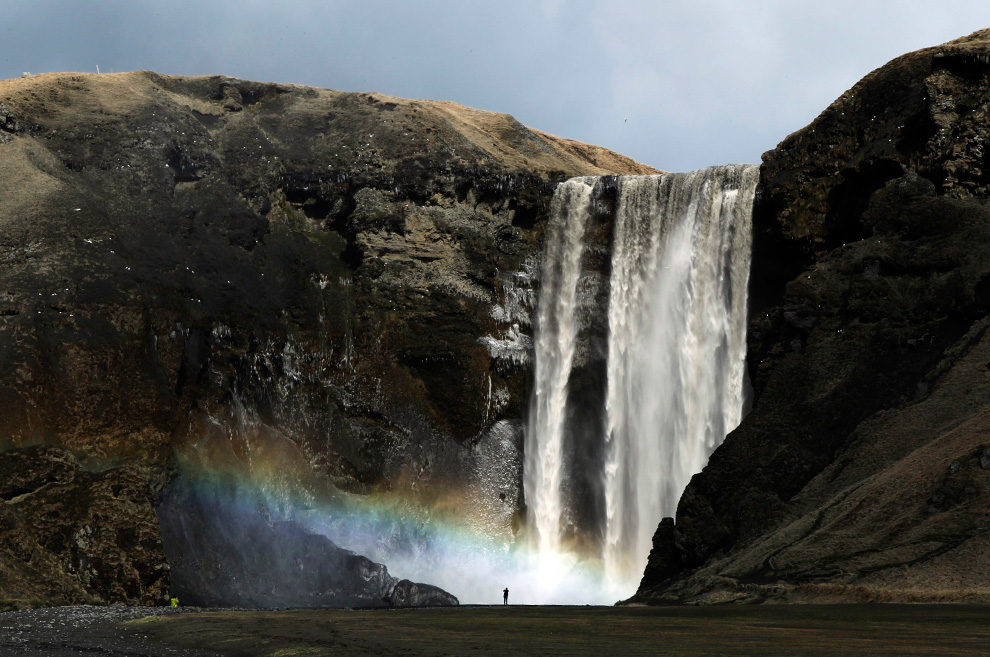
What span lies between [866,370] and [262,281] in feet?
117

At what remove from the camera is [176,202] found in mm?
69688

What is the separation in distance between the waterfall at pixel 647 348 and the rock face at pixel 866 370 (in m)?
2.74

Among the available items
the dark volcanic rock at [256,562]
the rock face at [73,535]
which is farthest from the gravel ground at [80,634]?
the dark volcanic rock at [256,562]

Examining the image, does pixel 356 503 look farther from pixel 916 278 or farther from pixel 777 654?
pixel 777 654

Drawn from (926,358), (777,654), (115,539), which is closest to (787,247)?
(926,358)

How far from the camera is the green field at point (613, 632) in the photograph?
23016 millimetres

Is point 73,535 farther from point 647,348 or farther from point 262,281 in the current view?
point 647,348

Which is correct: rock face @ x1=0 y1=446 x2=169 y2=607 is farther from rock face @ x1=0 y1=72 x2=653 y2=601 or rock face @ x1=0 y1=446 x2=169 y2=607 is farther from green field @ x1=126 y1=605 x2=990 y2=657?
green field @ x1=126 y1=605 x2=990 y2=657

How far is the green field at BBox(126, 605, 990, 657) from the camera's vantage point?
23016 millimetres

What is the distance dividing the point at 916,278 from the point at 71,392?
135 ft

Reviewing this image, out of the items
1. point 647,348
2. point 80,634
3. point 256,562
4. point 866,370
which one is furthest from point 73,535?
point 866,370

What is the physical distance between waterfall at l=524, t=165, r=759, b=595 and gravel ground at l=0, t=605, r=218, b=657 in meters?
26.7

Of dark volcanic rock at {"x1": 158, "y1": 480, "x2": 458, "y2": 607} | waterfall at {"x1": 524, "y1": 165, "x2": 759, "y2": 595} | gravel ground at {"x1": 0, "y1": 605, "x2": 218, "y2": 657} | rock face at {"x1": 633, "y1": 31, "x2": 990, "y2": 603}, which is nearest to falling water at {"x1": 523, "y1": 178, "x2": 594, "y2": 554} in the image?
waterfall at {"x1": 524, "y1": 165, "x2": 759, "y2": 595}

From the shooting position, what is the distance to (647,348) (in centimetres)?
6512
